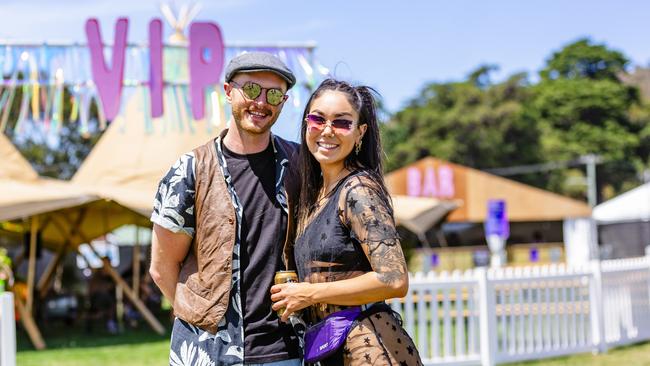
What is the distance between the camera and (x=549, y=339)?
9039 millimetres

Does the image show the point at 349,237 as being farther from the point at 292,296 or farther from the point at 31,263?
the point at 31,263

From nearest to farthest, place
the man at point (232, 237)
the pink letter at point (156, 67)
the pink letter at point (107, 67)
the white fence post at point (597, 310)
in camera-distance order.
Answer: the man at point (232, 237)
the white fence post at point (597, 310)
the pink letter at point (107, 67)
the pink letter at point (156, 67)

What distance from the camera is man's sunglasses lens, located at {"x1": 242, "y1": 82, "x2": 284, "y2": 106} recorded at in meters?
2.82

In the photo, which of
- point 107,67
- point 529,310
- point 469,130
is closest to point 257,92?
point 529,310

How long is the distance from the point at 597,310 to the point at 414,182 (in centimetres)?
1992

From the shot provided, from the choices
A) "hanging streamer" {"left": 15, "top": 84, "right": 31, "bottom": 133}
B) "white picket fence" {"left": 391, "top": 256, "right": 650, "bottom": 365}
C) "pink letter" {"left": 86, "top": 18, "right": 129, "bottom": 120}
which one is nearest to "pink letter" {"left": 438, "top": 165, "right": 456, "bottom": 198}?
"white picket fence" {"left": 391, "top": 256, "right": 650, "bottom": 365}

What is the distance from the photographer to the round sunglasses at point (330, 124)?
104 inches

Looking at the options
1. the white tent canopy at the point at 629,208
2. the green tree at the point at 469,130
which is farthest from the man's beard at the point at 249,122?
the green tree at the point at 469,130

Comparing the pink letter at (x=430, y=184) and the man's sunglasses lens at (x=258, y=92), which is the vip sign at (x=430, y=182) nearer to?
the pink letter at (x=430, y=184)

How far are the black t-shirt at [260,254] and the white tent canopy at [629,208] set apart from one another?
1958 centimetres

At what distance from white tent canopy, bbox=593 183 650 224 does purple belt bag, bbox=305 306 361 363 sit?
64.7ft

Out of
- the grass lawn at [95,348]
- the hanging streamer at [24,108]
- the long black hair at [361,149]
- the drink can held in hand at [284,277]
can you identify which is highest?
the hanging streamer at [24,108]

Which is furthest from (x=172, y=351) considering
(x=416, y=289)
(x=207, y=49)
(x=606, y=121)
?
(x=606, y=121)

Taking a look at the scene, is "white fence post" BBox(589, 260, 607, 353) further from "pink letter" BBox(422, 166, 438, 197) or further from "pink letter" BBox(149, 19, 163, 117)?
"pink letter" BBox(422, 166, 438, 197)
